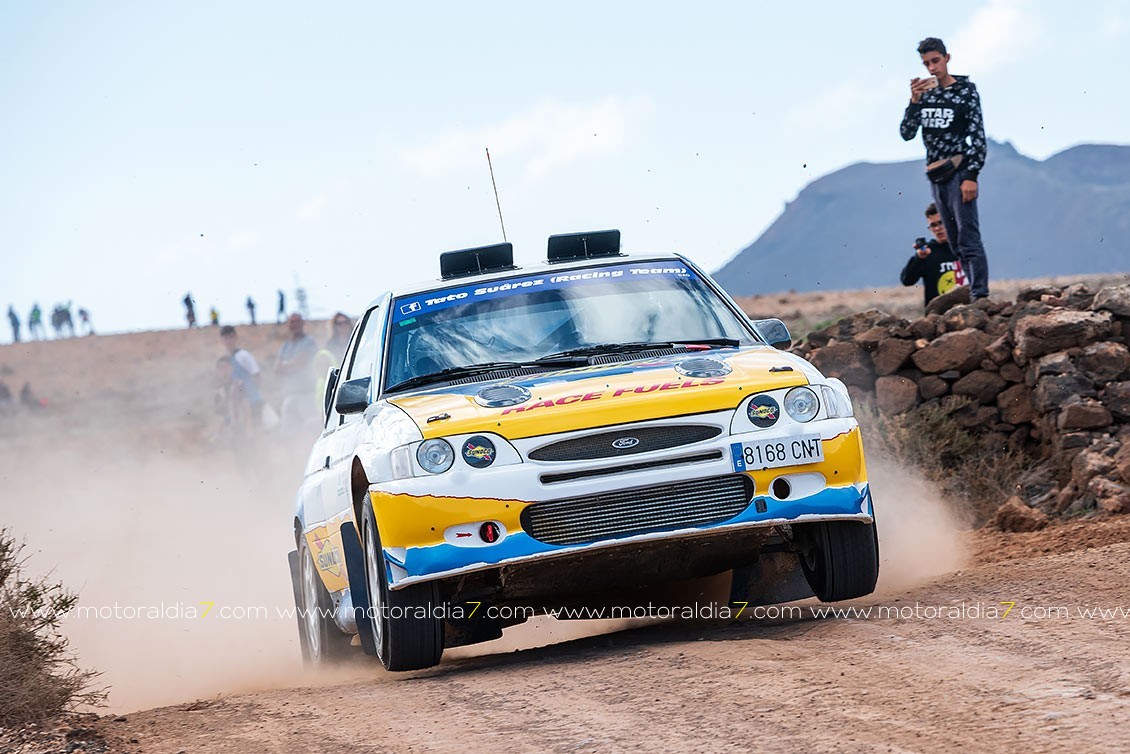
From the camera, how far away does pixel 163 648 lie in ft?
39.0

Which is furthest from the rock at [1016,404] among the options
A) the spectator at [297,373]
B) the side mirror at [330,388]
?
the spectator at [297,373]

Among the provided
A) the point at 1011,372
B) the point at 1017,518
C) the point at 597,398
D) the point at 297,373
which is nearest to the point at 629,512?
the point at 597,398

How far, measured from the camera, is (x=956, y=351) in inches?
455

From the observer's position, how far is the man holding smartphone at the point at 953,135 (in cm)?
1202

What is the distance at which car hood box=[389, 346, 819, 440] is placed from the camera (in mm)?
6340

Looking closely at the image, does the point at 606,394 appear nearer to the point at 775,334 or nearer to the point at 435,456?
the point at 435,456

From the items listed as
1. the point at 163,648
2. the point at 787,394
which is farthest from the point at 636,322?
the point at 163,648

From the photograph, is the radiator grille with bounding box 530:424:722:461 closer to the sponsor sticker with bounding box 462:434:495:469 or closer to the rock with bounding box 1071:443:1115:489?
the sponsor sticker with bounding box 462:434:495:469

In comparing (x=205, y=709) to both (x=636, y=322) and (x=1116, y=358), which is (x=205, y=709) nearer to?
(x=636, y=322)

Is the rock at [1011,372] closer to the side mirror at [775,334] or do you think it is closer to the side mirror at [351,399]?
the side mirror at [775,334]

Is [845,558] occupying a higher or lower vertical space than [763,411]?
lower

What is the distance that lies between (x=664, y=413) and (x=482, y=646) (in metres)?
3.03

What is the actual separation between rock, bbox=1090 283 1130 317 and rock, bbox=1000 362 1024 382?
68cm

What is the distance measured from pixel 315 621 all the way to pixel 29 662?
2.18 m
